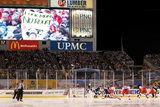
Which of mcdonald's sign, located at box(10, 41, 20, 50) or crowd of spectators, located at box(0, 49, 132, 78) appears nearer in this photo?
crowd of spectators, located at box(0, 49, 132, 78)

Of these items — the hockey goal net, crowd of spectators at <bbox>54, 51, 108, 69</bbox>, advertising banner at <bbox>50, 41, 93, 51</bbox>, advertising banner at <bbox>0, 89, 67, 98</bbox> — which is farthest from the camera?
advertising banner at <bbox>50, 41, 93, 51</bbox>

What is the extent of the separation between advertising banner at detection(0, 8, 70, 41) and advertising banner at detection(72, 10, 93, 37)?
1.03m

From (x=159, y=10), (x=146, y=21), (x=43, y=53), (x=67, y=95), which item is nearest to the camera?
(x=67, y=95)

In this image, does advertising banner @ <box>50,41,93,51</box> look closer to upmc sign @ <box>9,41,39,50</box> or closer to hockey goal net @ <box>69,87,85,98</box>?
upmc sign @ <box>9,41,39,50</box>

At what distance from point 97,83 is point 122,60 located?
1749cm

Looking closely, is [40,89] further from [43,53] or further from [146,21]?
[146,21]

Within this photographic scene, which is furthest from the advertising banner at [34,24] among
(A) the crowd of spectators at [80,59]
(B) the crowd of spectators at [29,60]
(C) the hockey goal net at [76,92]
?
(C) the hockey goal net at [76,92]

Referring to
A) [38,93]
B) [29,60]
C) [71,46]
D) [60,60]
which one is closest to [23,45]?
[29,60]

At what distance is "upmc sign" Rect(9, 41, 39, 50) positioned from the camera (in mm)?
51406

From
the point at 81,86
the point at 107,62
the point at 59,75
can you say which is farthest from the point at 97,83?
the point at 107,62

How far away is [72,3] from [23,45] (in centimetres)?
941

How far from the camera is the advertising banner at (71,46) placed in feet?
172

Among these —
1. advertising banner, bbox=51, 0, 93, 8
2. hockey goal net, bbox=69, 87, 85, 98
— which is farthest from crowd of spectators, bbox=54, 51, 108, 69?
hockey goal net, bbox=69, 87, 85, 98

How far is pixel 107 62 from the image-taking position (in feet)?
171
